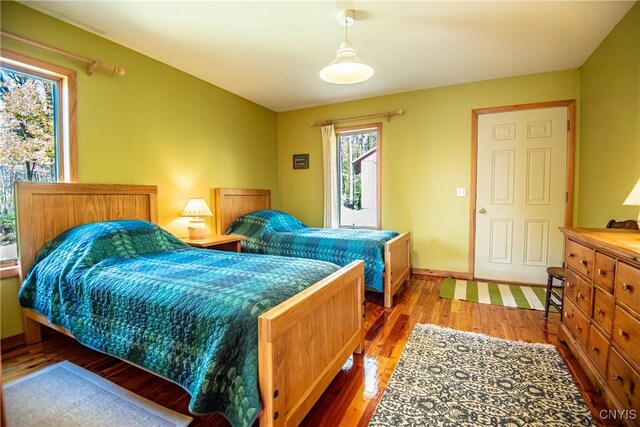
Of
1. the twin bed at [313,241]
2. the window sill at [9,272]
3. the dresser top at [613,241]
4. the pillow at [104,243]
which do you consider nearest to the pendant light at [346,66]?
the twin bed at [313,241]

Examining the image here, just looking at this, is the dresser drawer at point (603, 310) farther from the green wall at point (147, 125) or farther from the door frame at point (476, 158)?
the green wall at point (147, 125)

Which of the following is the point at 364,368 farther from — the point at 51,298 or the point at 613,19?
the point at 613,19

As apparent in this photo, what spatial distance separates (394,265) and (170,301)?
7.15 ft

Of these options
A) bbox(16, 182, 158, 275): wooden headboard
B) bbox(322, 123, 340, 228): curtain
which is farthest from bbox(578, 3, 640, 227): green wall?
bbox(16, 182, 158, 275): wooden headboard

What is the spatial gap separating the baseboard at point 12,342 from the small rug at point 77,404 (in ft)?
1.74

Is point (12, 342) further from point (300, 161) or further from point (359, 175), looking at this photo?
point (359, 175)

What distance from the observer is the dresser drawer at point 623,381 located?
1.26 metres

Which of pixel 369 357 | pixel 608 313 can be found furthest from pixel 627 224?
pixel 369 357

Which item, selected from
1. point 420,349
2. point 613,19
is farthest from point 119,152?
point 613,19

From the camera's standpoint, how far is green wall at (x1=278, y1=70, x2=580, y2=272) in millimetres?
3545

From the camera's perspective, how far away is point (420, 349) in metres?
2.06

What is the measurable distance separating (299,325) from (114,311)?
1.02 meters

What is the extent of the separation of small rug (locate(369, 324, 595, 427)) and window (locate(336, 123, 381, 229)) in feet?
7.72

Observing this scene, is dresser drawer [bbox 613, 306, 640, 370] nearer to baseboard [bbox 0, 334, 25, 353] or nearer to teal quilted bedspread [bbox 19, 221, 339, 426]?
teal quilted bedspread [bbox 19, 221, 339, 426]
